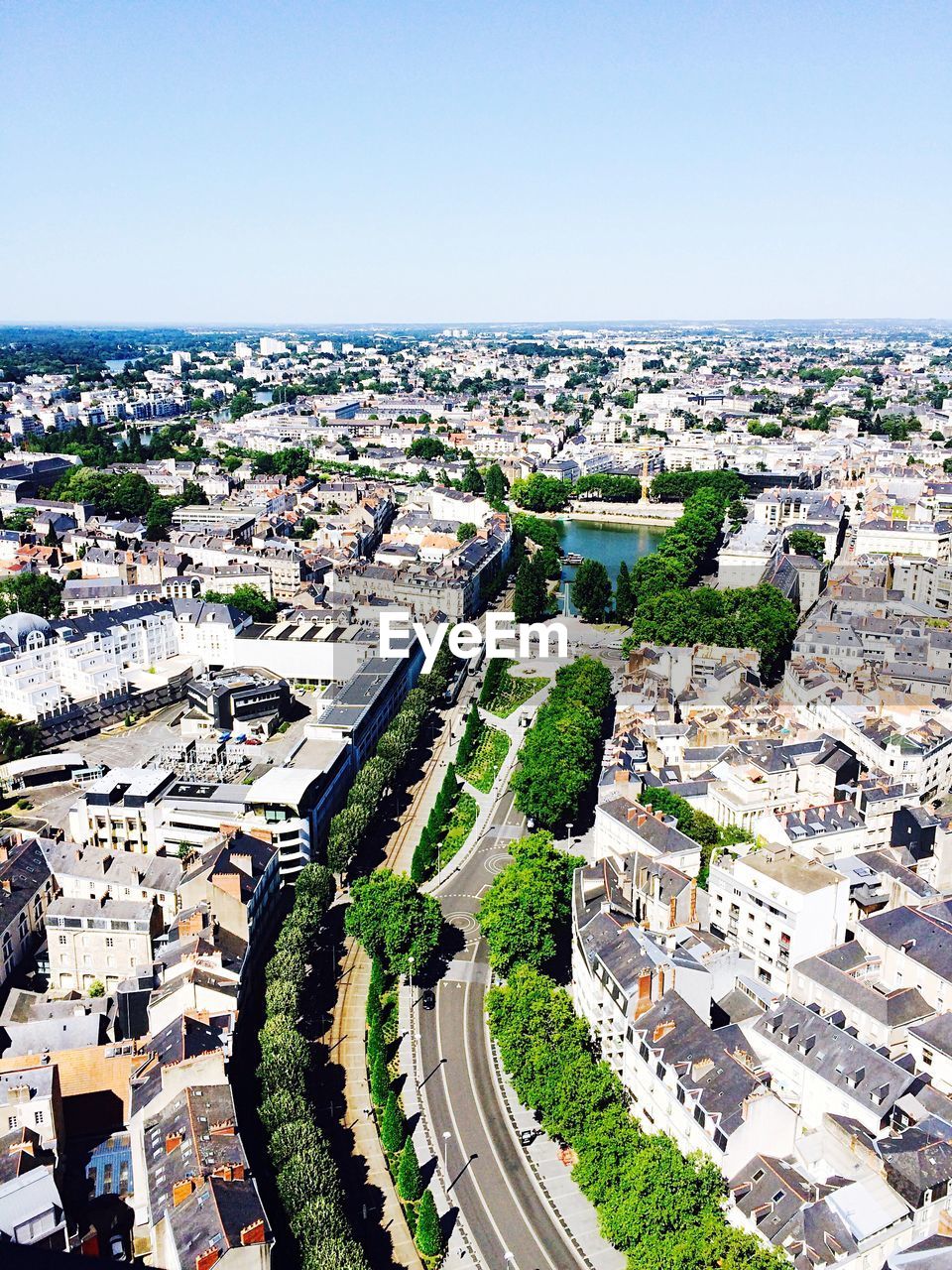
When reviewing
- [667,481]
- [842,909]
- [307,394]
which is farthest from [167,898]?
[307,394]

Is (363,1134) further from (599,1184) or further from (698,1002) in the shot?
(698,1002)

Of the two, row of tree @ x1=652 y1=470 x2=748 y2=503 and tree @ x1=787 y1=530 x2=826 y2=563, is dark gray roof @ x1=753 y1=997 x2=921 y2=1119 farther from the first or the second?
row of tree @ x1=652 y1=470 x2=748 y2=503

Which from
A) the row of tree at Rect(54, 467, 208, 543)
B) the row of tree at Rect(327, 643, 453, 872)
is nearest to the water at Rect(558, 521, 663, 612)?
the row of tree at Rect(327, 643, 453, 872)

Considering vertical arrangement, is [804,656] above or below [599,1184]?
above

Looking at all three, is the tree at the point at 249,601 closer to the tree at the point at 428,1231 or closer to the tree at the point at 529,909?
the tree at the point at 529,909

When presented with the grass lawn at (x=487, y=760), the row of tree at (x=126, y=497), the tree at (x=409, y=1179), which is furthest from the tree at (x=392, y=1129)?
the row of tree at (x=126, y=497)

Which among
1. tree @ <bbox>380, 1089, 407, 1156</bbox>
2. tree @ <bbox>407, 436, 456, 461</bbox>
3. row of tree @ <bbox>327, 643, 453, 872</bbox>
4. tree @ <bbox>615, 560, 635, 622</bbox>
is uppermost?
tree @ <bbox>407, 436, 456, 461</bbox>
